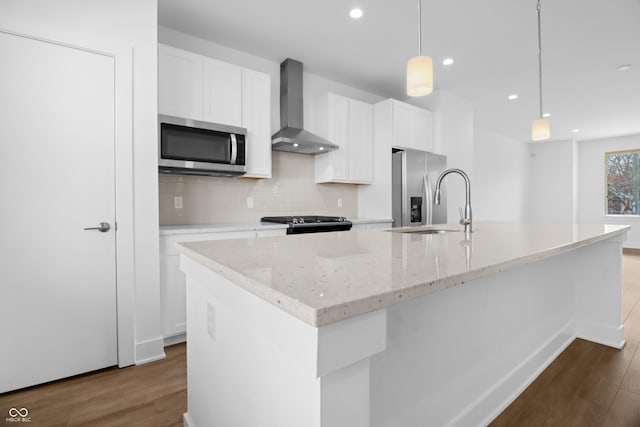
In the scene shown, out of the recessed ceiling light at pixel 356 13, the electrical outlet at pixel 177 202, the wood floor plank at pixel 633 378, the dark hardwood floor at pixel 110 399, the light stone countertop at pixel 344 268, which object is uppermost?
the recessed ceiling light at pixel 356 13

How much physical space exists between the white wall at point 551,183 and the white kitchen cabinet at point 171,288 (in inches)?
359

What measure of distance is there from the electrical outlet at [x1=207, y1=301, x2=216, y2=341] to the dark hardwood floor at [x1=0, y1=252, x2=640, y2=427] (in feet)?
2.46

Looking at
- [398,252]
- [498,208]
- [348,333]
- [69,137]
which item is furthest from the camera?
[498,208]

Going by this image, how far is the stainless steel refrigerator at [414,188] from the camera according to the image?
12.9ft

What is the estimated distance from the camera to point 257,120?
3.10 metres

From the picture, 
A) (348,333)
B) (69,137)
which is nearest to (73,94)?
(69,137)

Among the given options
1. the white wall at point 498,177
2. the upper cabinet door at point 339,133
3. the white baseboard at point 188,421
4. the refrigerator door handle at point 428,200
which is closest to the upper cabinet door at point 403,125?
the refrigerator door handle at point 428,200

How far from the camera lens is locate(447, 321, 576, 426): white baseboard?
1.39 m

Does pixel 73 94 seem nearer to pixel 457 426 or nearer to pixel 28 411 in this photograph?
pixel 28 411

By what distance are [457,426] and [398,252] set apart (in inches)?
32.5

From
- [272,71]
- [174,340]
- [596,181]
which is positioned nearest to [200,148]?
[272,71]

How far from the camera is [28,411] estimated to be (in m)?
1.66

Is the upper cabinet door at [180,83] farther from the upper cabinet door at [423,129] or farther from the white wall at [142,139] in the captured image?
the upper cabinet door at [423,129]

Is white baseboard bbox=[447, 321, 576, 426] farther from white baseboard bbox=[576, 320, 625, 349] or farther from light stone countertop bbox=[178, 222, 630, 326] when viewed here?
light stone countertop bbox=[178, 222, 630, 326]
